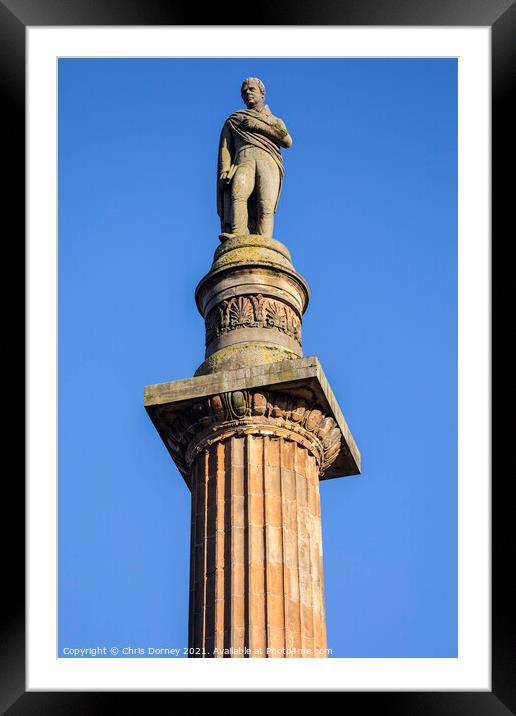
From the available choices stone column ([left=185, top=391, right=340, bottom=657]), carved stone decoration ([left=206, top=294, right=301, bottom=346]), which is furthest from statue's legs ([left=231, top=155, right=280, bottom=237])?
stone column ([left=185, top=391, right=340, bottom=657])

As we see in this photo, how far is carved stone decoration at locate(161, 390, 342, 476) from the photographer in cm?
1744

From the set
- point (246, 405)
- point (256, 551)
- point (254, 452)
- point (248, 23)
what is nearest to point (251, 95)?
point (246, 405)

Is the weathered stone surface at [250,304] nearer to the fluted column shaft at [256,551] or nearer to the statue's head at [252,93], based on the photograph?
the fluted column shaft at [256,551]

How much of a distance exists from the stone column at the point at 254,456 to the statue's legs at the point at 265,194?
1.17 meters

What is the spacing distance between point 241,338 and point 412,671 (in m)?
7.56

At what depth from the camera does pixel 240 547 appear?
16.3 metres

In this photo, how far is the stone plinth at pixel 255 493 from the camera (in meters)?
15.8

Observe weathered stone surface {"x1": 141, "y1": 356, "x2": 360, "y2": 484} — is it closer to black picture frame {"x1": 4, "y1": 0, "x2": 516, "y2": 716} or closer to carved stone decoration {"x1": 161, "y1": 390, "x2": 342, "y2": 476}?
carved stone decoration {"x1": 161, "y1": 390, "x2": 342, "y2": 476}
